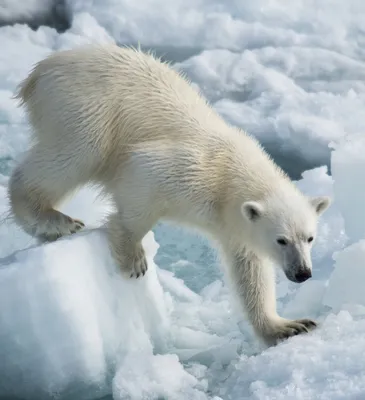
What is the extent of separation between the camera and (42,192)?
436 cm

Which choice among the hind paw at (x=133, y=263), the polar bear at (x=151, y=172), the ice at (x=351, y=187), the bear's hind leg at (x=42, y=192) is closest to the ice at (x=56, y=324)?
the hind paw at (x=133, y=263)

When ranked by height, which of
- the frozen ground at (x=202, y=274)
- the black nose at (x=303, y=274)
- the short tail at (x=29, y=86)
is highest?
the short tail at (x=29, y=86)

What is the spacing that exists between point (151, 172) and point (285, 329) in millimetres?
1001

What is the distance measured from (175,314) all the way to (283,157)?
280 centimetres

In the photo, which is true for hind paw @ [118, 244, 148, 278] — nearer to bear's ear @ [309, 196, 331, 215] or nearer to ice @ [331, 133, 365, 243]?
bear's ear @ [309, 196, 331, 215]

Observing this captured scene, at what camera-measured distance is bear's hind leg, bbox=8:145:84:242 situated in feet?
14.0

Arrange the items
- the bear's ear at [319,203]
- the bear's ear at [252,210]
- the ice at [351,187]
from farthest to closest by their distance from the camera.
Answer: the ice at [351,187] → the bear's ear at [319,203] → the bear's ear at [252,210]

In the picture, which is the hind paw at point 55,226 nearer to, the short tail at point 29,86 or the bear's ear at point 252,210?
the short tail at point 29,86

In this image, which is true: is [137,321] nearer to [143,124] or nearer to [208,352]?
[208,352]

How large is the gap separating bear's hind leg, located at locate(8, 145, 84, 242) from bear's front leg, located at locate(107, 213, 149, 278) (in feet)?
0.89

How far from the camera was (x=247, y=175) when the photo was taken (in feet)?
13.4

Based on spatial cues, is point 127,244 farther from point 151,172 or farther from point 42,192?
point 42,192

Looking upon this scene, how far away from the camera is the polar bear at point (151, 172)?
4031 millimetres

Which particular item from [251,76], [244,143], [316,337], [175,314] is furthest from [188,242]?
[251,76]
